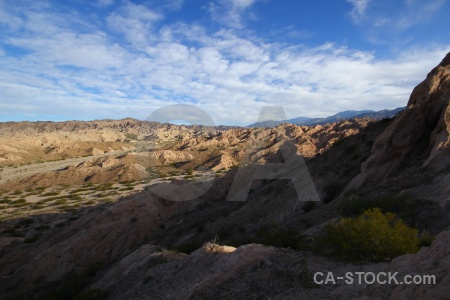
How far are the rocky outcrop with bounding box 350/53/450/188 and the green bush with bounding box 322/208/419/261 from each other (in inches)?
292

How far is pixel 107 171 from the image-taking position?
55.9 meters

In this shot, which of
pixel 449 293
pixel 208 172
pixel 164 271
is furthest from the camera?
pixel 208 172

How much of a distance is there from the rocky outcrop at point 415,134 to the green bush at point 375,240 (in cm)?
743

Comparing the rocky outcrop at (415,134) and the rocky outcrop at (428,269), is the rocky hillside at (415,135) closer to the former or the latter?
the rocky outcrop at (415,134)

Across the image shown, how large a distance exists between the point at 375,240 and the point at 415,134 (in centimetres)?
973

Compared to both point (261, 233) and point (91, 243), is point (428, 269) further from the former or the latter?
point (91, 243)

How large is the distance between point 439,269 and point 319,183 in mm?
12430

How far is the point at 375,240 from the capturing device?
256 inches

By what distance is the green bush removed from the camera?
629 cm

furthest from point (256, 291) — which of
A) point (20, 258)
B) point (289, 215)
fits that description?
point (20, 258)

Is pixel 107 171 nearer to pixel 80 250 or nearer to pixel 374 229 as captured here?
pixel 80 250

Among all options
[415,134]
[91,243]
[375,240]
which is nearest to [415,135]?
[415,134]

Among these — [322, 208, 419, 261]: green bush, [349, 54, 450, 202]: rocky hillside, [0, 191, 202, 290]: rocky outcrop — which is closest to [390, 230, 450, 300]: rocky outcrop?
[322, 208, 419, 261]: green bush

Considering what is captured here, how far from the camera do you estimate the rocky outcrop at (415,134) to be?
13.2 meters
